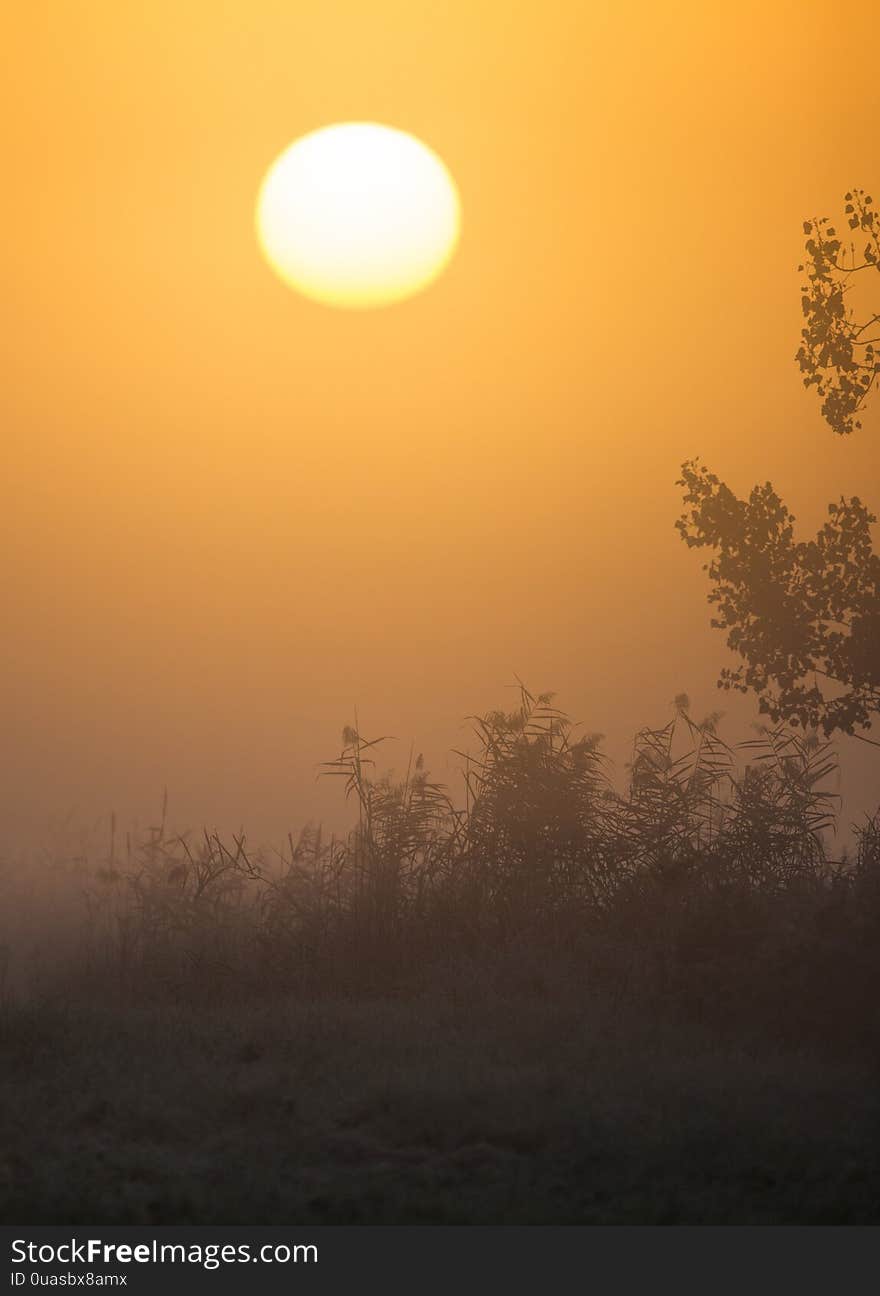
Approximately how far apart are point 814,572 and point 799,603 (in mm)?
274

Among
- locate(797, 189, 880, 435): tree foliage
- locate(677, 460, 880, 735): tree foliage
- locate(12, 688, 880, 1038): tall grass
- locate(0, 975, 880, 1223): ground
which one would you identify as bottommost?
locate(0, 975, 880, 1223): ground

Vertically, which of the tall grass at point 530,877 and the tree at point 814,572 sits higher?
the tree at point 814,572

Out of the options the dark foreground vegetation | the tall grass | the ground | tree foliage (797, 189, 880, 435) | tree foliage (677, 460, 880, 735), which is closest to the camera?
the ground

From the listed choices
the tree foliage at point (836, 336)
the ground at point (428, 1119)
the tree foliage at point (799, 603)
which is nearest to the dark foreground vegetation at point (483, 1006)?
the ground at point (428, 1119)

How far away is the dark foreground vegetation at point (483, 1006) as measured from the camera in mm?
6711

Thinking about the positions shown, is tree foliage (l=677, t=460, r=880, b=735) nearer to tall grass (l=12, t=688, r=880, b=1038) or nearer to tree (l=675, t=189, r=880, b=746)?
tree (l=675, t=189, r=880, b=746)

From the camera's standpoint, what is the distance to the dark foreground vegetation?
22.0 feet

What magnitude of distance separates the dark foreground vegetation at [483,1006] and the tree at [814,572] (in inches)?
44.7

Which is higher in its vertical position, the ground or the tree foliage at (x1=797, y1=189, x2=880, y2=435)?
the tree foliage at (x1=797, y1=189, x2=880, y2=435)

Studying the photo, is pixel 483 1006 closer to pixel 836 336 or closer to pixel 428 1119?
pixel 428 1119

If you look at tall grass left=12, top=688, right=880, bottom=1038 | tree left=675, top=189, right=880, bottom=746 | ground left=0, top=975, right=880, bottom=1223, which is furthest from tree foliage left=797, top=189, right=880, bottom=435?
ground left=0, top=975, right=880, bottom=1223

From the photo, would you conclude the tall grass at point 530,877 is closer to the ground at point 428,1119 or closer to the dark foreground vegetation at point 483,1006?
the dark foreground vegetation at point 483,1006

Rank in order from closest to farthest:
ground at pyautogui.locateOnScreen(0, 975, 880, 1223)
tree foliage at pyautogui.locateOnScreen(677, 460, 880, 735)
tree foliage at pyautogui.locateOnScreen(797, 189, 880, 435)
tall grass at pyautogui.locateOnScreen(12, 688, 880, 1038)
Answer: ground at pyautogui.locateOnScreen(0, 975, 880, 1223) < tall grass at pyautogui.locateOnScreen(12, 688, 880, 1038) < tree foliage at pyautogui.locateOnScreen(677, 460, 880, 735) < tree foliage at pyautogui.locateOnScreen(797, 189, 880, 435)

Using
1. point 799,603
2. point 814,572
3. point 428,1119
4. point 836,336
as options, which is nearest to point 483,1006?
point 428,1119
